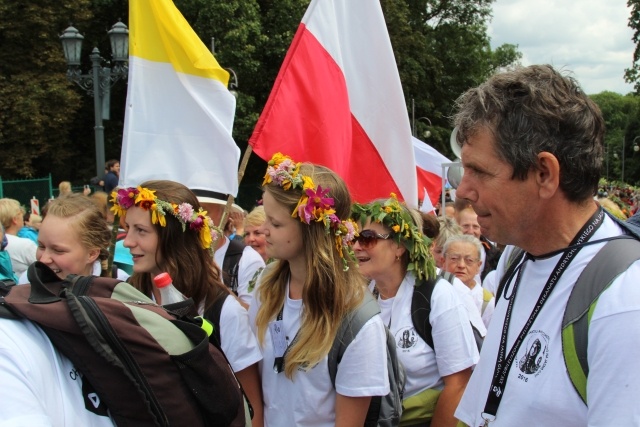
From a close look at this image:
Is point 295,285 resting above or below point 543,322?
below

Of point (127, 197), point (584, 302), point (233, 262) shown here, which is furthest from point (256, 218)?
point (584, 302)

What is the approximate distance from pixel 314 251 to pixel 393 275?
711mm

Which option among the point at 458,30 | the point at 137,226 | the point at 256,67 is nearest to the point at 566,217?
the point at 137,226

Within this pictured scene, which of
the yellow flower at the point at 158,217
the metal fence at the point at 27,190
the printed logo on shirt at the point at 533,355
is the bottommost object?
the metal fence at the point at 27,190

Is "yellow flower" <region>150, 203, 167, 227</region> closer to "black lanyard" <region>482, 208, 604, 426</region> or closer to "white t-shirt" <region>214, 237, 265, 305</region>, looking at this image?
"black lanyard" <region>482, 208, 604, 426</region>

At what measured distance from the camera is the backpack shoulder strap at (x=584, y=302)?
1.52m

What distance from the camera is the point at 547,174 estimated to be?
5.49 feet

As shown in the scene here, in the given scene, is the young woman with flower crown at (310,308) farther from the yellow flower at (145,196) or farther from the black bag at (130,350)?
the black bag at (130,350)

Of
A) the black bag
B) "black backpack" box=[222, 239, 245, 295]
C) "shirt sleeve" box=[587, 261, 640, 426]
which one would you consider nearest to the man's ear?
"shirt sleeve" box=[587, 261, 640, 426]

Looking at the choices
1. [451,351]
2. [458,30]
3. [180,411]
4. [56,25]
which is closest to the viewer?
[180,411]

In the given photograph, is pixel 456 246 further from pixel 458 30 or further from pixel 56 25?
pixel 458 30

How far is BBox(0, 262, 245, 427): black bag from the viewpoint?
1.45 m

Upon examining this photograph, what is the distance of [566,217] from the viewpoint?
1.72 meters

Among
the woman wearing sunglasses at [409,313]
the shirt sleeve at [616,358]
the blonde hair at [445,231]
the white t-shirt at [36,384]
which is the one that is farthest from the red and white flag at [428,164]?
the white t-shirt at [36,384]
